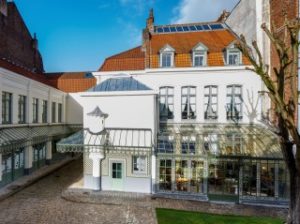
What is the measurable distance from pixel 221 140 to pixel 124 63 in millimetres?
10391

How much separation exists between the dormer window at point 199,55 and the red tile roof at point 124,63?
4445mm

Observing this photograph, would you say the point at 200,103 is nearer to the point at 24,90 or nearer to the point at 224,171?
the point at 224,171

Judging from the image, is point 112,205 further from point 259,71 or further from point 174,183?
point 259,71

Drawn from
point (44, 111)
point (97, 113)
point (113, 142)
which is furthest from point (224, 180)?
point (44, 111)

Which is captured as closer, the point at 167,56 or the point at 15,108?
the point at 15,108

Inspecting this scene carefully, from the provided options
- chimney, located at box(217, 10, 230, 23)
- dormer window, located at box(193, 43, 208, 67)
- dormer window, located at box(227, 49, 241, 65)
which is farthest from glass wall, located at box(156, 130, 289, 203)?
chimney, located at box(217, 10, 230, 23)

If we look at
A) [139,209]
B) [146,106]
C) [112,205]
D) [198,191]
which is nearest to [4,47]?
[146,106]

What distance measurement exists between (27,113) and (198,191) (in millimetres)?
14427

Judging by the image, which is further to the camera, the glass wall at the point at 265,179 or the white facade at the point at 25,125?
the white facade at the point at 25,125

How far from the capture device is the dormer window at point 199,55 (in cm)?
1773

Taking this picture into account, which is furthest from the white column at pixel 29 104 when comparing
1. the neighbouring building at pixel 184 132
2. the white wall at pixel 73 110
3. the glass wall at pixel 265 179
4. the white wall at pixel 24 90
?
the glass wall at pixel 265 179

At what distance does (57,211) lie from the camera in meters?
11.6

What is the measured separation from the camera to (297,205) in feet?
22.7

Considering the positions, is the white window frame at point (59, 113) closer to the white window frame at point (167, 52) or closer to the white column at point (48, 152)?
the white column at point (48, 152)
